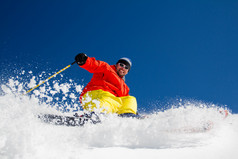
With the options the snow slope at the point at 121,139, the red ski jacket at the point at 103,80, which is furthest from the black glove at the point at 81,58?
the snow slope at the point at 121,139

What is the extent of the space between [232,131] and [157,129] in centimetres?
114

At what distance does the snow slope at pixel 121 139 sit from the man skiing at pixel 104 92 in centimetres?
118

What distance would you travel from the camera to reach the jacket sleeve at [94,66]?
142 inches

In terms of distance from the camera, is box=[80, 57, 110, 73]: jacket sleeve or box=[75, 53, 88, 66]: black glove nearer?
box=[75, 53, 88, 66]: black glove

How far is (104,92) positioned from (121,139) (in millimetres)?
1779

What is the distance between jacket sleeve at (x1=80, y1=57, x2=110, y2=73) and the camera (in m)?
3.60

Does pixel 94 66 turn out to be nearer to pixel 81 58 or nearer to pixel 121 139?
pixel 81 58

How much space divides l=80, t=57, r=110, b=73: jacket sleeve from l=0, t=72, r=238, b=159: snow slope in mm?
1412

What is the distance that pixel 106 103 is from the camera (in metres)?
3.40

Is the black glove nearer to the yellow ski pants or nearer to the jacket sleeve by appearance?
the jacket sleeve

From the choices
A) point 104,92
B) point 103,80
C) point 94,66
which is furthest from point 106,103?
point 94,66

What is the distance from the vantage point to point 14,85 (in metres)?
3.29

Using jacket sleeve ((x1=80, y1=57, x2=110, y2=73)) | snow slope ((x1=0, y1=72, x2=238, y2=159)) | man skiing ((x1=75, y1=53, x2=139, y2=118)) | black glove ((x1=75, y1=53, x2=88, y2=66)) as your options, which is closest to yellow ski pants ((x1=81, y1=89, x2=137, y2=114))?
man skiing ((x1=75, y1=53, x2=139, y2=118))

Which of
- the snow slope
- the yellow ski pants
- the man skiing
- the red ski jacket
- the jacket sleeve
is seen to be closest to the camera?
the snow slope
